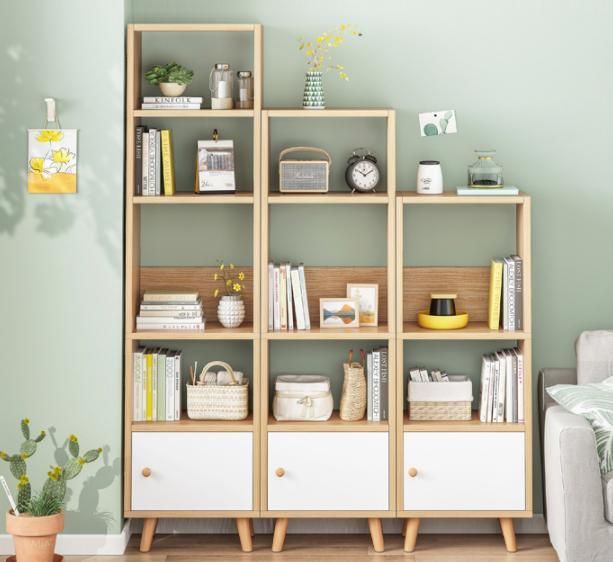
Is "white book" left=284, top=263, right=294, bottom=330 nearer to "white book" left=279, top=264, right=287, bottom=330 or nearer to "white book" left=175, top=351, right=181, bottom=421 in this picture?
"white book" left=279, top=264, right=287, bottom=330

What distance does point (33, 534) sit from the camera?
351 cm

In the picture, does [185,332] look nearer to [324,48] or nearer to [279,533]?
[279,533]

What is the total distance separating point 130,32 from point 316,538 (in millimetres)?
2108

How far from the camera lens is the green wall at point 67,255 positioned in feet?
12.1

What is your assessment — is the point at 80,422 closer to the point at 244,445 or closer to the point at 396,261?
the point at 244,445

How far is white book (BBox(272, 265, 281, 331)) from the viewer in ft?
12.5

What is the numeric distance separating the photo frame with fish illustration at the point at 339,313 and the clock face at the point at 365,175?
45 cm

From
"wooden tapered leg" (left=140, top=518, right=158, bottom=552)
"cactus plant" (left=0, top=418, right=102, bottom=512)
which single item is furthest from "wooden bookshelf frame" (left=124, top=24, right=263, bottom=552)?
"cactus plant" (left=0, top=418, right=102, bottom=512)

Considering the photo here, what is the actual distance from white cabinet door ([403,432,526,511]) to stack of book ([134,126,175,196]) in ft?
4.41

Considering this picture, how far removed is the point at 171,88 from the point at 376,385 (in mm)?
1386

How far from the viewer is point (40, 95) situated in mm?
3711

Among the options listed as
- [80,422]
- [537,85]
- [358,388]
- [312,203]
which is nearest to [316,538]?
[358,388]

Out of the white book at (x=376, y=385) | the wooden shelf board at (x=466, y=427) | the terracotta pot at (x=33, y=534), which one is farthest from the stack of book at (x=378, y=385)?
the terracotta pot at (x=33, y=534)

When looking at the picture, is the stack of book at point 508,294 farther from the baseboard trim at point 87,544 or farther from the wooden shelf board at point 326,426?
the baseboard trim at point 87,544
